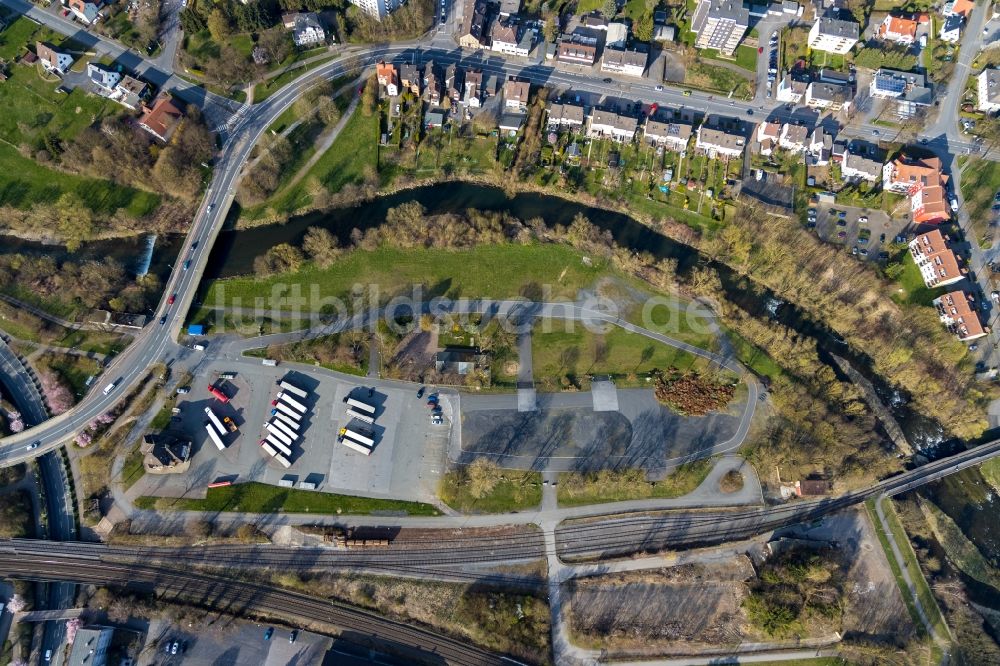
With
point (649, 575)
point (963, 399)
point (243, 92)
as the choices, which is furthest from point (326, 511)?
point (963, 399)

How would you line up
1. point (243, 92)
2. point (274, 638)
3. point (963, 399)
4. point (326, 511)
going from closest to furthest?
point (274, 638) < point (326, 511) < point (963, 399) < point (243, 92)

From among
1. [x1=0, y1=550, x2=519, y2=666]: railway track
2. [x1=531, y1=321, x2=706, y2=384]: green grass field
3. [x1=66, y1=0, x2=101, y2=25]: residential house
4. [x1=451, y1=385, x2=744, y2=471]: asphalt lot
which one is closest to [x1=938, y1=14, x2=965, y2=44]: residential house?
[x1=531, y1=321, x2=706, y2=384]: green grass field

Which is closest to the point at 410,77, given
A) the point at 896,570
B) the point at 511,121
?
the point at 511,121

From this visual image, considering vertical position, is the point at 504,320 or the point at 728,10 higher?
the point at 728,10

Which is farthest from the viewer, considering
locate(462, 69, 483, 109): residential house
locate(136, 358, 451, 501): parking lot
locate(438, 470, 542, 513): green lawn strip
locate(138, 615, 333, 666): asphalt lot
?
locate(462, 69, 483, 109): residential house

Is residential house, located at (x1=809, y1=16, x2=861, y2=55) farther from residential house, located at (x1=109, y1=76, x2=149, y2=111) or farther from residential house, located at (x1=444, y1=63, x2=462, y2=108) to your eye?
residential house, located at (x1=109, y1=76, x2=149, y2=111)

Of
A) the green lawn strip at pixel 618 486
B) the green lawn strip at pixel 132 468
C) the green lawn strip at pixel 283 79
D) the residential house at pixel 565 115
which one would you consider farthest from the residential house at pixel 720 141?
the green lawn strip at pixel 132 468

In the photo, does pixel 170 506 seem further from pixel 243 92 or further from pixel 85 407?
pixel 243 92

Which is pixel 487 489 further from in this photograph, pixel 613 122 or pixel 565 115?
pixel 613 122
